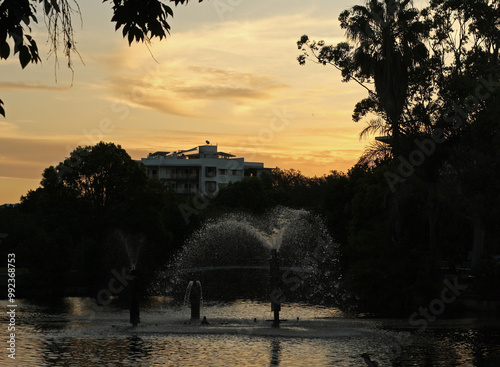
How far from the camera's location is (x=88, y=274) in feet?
224

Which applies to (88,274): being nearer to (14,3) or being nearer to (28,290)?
(28,290)

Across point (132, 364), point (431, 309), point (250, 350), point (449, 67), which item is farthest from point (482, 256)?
point (132, 364)

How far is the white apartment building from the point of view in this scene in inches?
7087

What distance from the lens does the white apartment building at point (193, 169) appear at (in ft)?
591

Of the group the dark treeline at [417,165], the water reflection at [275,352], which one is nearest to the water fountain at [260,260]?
the dark treeline at [417,165]

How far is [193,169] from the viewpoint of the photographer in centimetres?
18212

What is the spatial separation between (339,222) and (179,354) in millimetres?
46562

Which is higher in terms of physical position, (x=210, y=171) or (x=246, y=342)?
(x=210, y=171)

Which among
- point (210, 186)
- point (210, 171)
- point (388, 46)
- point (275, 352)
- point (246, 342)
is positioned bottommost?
point (275, 352)

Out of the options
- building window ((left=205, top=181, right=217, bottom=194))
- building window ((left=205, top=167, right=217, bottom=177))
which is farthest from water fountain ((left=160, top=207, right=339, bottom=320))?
building window ((left=205, top=167, right=217, bottom=177))

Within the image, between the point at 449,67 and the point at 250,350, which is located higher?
the point at 449,67

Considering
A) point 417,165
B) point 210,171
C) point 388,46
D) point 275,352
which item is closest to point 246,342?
point 275,352

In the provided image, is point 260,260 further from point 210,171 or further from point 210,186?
point 210,171

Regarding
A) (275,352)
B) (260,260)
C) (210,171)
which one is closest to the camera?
(275,352)
